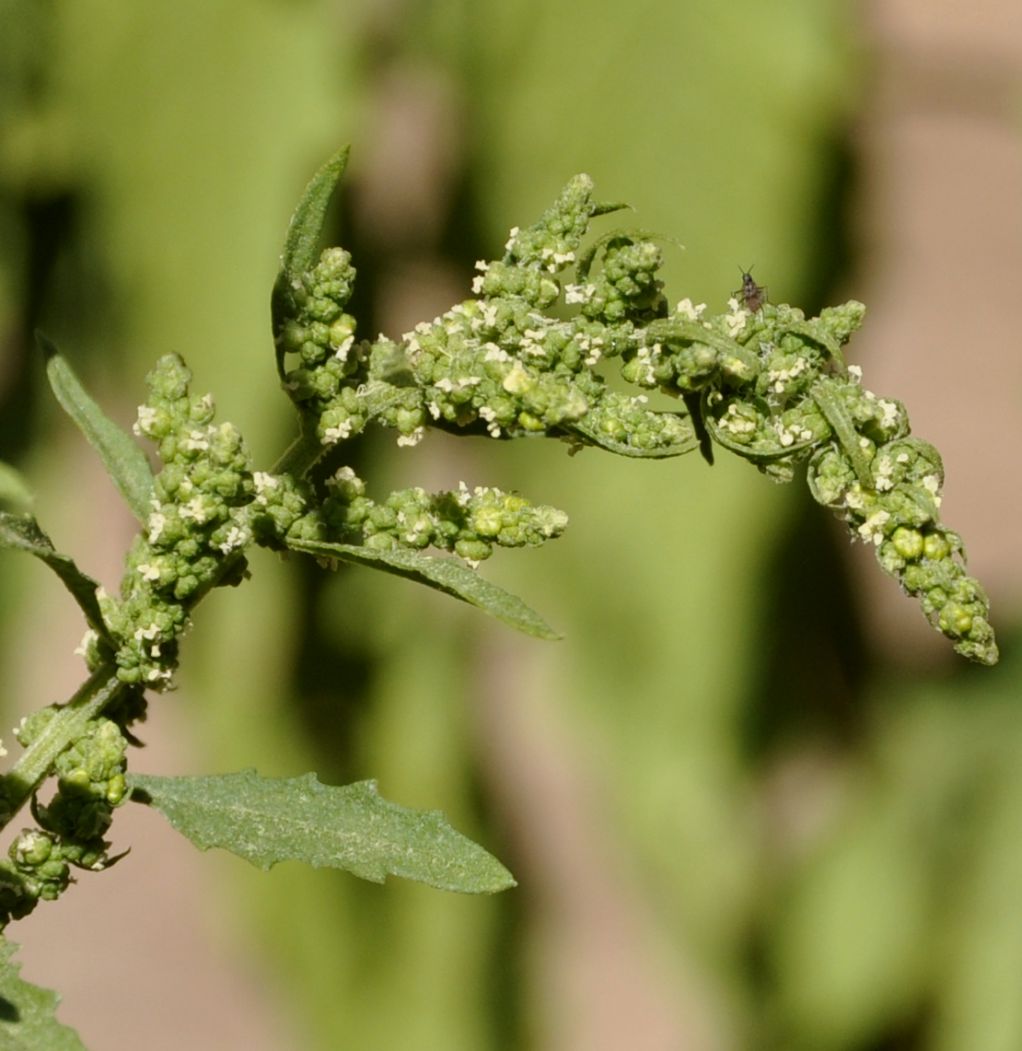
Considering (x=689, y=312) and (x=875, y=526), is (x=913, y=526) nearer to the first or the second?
(x=875, y=526)

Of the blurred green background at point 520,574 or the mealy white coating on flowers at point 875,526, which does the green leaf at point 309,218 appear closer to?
the mealy white coating on flowers at point 875,526

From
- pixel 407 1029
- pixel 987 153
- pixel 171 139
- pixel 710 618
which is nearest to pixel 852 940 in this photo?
pixel 710 618

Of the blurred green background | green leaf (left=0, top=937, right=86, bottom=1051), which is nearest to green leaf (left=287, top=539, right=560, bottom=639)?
green leaf (left=0, top=937, right=86, bottom=1051)

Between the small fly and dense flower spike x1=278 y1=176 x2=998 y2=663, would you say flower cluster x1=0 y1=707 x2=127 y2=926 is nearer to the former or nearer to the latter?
dense flower spike x1=278 y1=176 x2=998 y2=663

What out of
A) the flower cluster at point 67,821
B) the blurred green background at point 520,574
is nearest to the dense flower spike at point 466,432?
the flower cluster at point 67,821

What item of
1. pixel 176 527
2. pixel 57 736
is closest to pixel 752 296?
pixel 176 527
